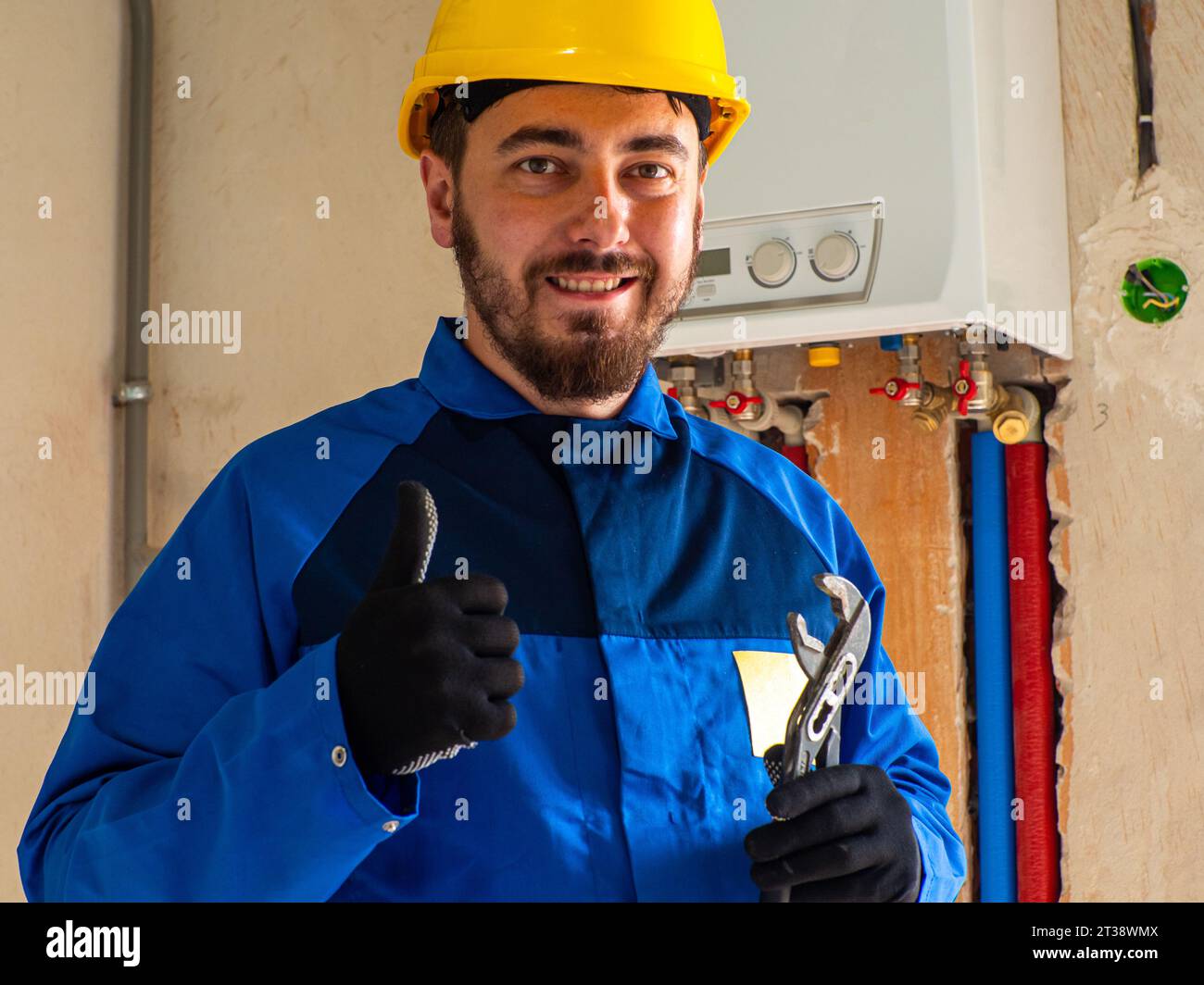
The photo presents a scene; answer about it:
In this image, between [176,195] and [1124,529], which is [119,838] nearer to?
[1124,529]

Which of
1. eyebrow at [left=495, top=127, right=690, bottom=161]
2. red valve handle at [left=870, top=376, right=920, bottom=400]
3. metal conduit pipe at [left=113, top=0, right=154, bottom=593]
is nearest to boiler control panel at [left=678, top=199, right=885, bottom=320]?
red valve handle at [left=870, top=376, right=920, bottom=400]

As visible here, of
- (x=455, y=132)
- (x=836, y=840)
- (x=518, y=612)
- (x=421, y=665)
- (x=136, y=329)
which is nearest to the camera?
(x=421, y=665)

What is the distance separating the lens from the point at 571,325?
1.11 metres

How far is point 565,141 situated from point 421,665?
493 millimetres

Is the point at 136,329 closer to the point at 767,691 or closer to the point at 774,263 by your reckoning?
the point at 774,263

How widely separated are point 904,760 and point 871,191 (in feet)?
2.13

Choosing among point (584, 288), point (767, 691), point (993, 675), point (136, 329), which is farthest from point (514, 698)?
point (136, 329)

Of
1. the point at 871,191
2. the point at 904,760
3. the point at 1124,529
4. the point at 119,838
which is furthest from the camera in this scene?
the point at 1124,529

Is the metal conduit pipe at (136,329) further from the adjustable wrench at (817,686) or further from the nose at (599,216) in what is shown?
the adjustable wrench at (817,686)

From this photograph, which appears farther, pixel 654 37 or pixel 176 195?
pixel 176 195

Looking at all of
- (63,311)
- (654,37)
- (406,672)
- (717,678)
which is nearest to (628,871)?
(717,678)

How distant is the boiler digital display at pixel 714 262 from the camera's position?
1.62m

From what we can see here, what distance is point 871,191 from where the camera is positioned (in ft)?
5.02

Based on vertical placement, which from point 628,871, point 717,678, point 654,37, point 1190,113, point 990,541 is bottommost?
point 628,871
